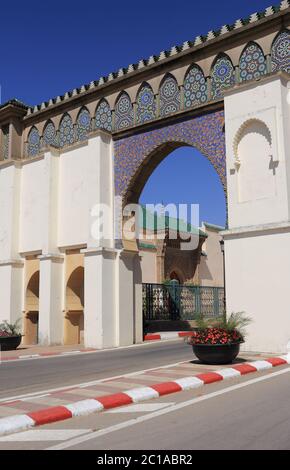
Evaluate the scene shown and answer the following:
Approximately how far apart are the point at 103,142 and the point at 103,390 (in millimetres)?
10503

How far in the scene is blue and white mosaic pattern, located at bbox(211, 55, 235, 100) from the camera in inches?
555

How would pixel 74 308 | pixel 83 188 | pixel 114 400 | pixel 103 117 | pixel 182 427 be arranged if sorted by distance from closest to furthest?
pixel 182 427, pixel 114 400, pixel 83 188, pixel 103 117, pixel 74 308

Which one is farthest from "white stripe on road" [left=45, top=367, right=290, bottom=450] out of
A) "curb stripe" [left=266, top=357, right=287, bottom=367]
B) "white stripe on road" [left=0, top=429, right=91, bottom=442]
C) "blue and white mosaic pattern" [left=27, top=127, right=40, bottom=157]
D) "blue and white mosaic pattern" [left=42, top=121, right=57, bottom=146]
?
"blue and white mosaic pattern" [left=27, top=127, right=40, bottom=157]

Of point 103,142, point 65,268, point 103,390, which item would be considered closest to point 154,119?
point 103,142

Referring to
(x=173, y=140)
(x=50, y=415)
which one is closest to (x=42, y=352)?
(x=173, y=140)

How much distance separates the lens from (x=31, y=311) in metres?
18.9

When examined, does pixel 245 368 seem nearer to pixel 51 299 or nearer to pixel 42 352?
pixel 42 352

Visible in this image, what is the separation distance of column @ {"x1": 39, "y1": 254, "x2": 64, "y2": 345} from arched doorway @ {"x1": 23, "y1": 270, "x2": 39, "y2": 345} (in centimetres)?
147

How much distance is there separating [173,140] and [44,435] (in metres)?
11.4

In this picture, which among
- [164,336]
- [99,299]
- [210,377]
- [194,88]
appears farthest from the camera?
[164,336]

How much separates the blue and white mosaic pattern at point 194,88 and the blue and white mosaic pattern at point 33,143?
6.70 m

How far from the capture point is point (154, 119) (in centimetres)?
1574

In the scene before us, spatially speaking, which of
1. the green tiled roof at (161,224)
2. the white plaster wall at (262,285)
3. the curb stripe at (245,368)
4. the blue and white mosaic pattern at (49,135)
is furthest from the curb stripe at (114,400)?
the green tiled roof at (161,224)

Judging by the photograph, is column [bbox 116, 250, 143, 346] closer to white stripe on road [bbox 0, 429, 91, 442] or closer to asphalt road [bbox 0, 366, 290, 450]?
asphalt road [bbox 0, 366, 290, 450]
